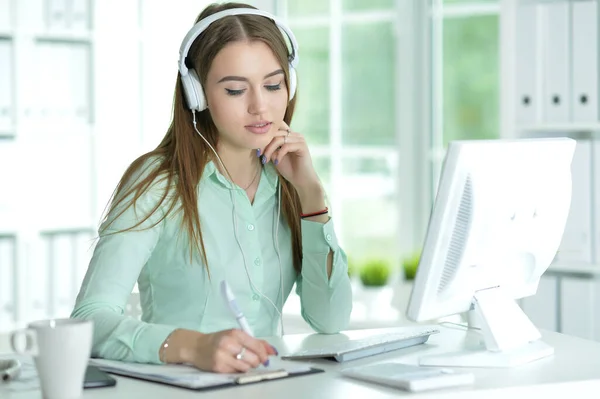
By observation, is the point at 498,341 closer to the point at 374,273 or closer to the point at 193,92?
the point at 193,92

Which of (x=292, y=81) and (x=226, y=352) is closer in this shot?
(x=226, y=352)

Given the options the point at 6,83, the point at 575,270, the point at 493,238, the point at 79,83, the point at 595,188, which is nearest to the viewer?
the point at 493,238

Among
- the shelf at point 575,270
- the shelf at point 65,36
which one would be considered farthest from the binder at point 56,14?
the shelf at point 575,270

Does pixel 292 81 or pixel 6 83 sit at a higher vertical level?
pixel 6 83

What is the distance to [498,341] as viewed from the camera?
1682 mm

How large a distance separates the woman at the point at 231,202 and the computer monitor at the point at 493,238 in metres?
0.46

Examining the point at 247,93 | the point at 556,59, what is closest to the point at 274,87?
the point at 247,93

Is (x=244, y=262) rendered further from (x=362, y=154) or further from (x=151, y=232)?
(x=362, y=154)

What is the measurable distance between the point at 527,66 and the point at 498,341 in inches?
71.1

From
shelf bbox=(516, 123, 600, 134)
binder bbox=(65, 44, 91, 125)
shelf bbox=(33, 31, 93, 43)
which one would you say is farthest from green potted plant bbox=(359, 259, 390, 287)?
shelf bbox=(33, 31, 93, 43)

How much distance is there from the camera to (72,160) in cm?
373

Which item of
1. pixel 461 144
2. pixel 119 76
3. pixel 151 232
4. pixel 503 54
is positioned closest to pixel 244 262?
pixel 151 232

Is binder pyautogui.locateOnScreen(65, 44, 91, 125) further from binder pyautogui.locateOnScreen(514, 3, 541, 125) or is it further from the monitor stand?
the monitor stand

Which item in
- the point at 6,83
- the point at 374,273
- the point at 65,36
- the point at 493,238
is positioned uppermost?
the point at 65,36
